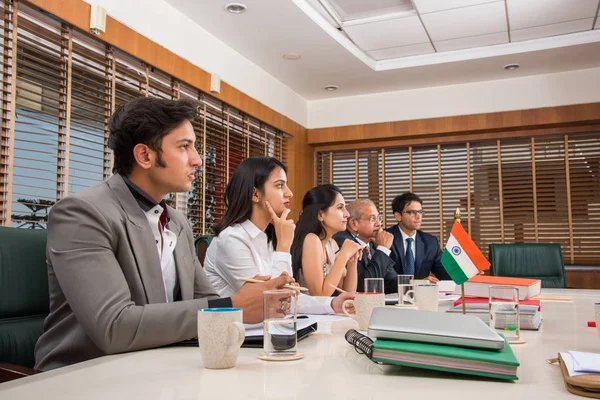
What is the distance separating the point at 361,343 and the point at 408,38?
4006 mm

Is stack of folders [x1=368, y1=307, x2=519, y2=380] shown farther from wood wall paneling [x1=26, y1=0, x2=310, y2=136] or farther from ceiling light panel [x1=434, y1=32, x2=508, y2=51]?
ceiling light panel [x1=434, y1=32, x2=508, y2=51]

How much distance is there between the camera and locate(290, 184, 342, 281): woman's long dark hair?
8.61 ft

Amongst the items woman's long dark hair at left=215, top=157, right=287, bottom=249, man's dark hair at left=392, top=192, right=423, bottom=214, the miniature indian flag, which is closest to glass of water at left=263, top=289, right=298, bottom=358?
the miniature indian flag

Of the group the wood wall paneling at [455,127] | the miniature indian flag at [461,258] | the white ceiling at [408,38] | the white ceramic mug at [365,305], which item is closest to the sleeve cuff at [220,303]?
the white ceramic mug at [365,305]

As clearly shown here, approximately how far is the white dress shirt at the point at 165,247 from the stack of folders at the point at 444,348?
780 mm

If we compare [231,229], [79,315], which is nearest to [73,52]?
[231,229]

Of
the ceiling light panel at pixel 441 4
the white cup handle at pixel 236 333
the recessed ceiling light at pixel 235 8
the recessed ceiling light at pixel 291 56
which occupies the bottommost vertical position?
the white cup handle at pixel 236 333

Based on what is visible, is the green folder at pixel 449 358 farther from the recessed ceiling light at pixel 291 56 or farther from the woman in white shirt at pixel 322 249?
the recessed ceiling light at pixel 291 56

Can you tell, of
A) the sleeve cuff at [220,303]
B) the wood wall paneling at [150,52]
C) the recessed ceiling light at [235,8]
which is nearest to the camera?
the sleeve cuff at [220,303]

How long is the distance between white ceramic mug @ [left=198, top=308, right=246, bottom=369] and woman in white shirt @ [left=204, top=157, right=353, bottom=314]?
1.13m

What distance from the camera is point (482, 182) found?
5.58 m

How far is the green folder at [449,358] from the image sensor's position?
79 centimetres

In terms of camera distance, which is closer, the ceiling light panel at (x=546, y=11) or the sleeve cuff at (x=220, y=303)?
the sleeve cuff at (x=220, y=303)

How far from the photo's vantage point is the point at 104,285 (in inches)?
44.5
